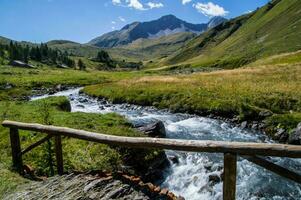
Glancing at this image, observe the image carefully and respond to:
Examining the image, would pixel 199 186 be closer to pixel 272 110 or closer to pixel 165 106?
pixel 272 110

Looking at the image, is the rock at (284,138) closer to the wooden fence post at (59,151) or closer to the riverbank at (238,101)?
the riverbank at (238,101)

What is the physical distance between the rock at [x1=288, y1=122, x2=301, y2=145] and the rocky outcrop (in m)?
16.2

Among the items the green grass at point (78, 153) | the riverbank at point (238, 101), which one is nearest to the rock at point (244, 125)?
the riverbank at point (238, 101)

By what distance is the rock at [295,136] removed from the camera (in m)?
23.5

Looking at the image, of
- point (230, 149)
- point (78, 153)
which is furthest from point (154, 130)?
point (230, 149)

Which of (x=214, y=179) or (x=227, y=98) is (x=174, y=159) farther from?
(x=227, y=98)

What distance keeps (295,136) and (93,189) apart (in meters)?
17.7

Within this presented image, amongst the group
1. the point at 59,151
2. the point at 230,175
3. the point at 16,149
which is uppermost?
the point at 230,175

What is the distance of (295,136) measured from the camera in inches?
942

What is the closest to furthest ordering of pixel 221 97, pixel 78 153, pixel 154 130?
pixel 78 153, pixel 154 130, pixel 221 97

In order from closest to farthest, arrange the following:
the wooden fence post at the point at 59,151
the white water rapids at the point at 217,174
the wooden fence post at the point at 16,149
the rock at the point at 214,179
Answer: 1. the wooden fence post at the point at 59,151
2. the wooden fence post at the point at 16,149
3. the white water rapids at the point at 217,174
4. the rock at the point at 214,179

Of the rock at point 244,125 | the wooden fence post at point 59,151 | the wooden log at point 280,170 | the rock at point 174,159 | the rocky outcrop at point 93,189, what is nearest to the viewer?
the wooden log at point 280,170

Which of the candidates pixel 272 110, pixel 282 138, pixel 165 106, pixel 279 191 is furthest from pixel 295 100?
pixel 279 191

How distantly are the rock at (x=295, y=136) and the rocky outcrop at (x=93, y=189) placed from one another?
1622 cm
